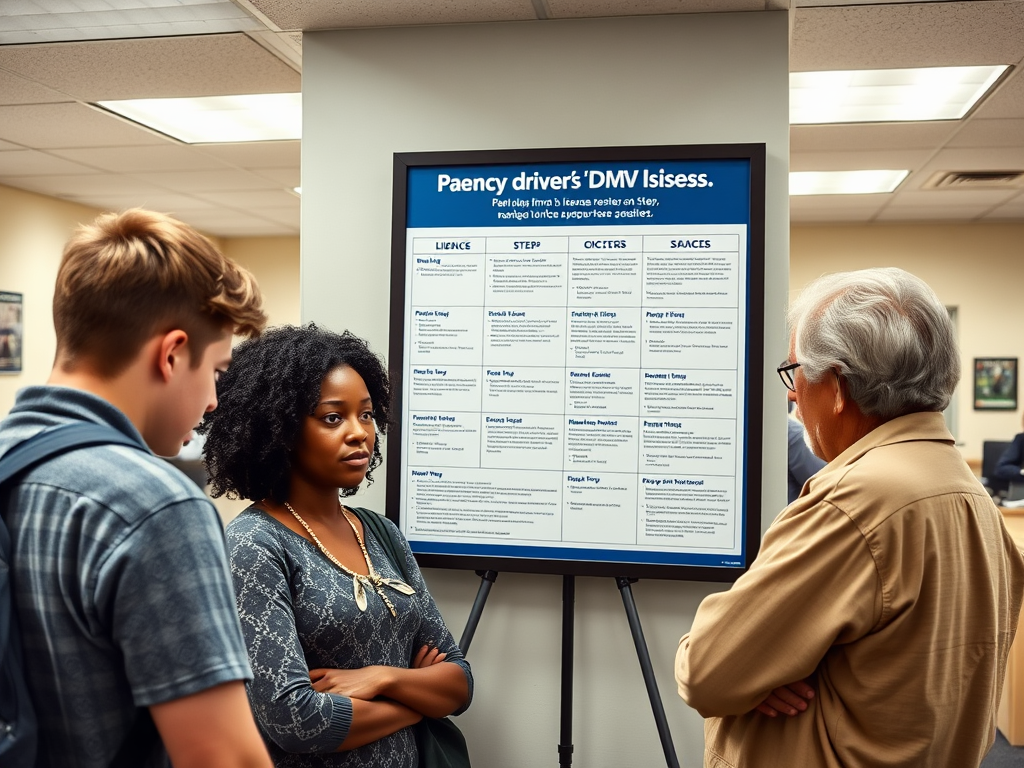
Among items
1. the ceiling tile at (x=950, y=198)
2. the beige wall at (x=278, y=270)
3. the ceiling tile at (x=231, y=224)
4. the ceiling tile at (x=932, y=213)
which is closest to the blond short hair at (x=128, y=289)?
the ceiling tile at (x=950, y=198)

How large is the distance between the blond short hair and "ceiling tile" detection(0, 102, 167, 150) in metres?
3.16

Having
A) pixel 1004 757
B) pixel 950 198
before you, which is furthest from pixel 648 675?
pixel 950 198

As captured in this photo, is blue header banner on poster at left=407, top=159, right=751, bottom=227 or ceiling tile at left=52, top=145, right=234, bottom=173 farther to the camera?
ceiling tile at left=52, top=145, right=234, bottom=173

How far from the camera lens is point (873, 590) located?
1.15 m

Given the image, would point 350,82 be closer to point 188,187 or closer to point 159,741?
point 159,741

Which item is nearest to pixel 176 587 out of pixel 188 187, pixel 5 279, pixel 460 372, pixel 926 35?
pixel 460 372

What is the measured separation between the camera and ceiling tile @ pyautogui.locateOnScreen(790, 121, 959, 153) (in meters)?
4.03

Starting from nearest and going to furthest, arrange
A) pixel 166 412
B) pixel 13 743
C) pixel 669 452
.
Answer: pixel 13 743, pixel 166 412, pixel 669 452

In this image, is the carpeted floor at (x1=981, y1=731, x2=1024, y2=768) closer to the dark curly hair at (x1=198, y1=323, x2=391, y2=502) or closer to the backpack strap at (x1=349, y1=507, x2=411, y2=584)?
the backpack strap at (x1=349, y1=507, x2=411, y2=584)

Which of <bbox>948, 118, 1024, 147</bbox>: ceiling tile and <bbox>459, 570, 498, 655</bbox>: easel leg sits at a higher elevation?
<bbox>948, 118, 1024, 147</bbox>: ceiling tile

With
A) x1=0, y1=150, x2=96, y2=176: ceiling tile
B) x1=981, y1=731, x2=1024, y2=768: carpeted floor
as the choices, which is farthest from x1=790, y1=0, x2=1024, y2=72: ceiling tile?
x1=0, y1=150, x2=96, y2=176: ceiling tile

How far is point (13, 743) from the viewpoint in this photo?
77cm

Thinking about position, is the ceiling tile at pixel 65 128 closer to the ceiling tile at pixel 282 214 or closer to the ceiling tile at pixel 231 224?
the ceiling tile at pixel 282 214

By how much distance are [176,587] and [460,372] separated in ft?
5.03
